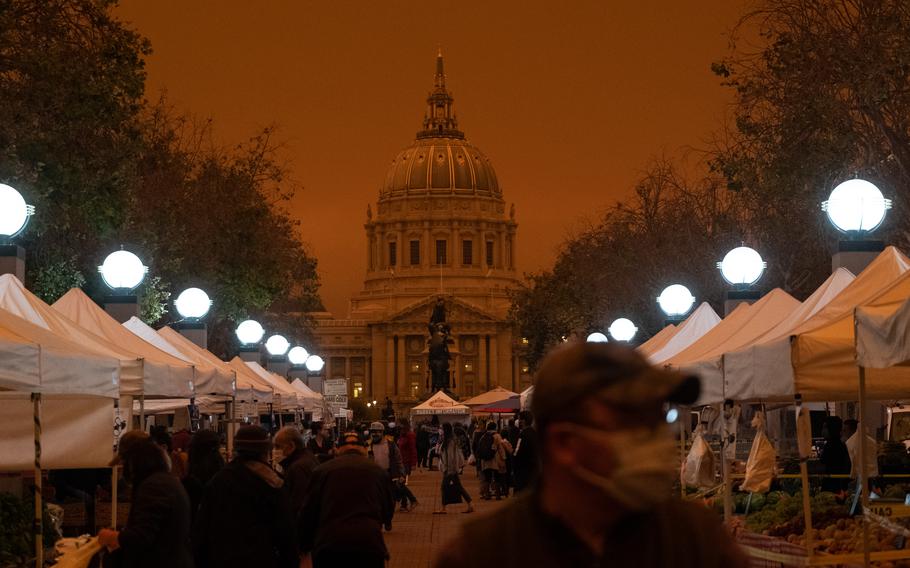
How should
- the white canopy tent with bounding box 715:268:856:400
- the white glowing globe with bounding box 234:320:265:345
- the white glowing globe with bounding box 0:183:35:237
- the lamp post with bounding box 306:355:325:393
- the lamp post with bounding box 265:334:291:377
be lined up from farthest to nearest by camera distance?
1. the lamp post with bounding box 306:355:325:393
2. the lamp post with bounding box 265:334:291:377
3. the white glowing globe with bounding box 234:320:265:345
4. the white glowing globe with bounding box 0:183:35:237
5. the white canopy tent with bounding box 715:268:856:400

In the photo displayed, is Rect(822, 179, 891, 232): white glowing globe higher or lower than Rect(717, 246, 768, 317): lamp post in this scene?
lower

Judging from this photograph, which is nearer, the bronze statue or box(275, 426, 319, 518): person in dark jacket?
box(275, 426, 319, 518): person in dark jacket

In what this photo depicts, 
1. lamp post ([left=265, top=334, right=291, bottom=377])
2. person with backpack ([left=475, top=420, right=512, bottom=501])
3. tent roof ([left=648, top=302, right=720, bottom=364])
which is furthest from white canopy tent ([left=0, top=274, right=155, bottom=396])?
lamp post ([left=265, top=334, right=291, bottom=377])

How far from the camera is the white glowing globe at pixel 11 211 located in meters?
16.0

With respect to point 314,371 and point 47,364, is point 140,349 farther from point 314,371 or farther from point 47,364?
point 314,371

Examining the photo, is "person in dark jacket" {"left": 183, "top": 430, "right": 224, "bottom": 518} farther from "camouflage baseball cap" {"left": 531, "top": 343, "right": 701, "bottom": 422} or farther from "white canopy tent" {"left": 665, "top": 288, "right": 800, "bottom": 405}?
"camouflage baseball cap" {"left": 531, "top": 343, "right": 701, "bottom": 422}

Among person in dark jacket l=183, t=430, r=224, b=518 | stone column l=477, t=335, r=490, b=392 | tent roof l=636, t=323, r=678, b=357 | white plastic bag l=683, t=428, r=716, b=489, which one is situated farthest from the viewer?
stone column l=477, t=335, r=490, b=392

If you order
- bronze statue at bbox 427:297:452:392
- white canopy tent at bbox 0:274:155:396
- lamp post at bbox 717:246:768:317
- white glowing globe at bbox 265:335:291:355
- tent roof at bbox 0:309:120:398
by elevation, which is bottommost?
tent roof at bbox 0:309:120:398

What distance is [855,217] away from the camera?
1809 cm

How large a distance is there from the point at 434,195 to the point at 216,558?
7344 inches

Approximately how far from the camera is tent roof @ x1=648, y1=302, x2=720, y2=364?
22484 millimetres

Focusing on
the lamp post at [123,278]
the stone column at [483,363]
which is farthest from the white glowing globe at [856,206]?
the stone column at [483,363]

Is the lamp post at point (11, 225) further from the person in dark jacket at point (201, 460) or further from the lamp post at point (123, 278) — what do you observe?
the lamp post at point (123, 278)

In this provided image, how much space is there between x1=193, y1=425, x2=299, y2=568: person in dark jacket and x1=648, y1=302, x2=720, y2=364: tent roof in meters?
12.8
